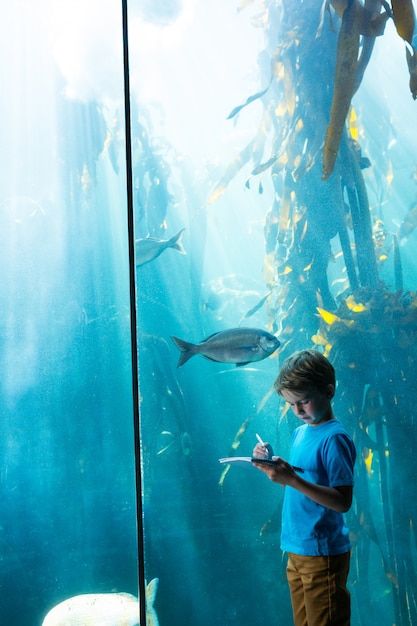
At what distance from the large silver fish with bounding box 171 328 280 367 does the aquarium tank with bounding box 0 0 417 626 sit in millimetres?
11

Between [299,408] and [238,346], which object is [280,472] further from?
[238,346]

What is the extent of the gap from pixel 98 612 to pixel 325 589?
9.49 ft

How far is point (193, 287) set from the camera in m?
6.28

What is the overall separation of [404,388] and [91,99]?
6.62 m

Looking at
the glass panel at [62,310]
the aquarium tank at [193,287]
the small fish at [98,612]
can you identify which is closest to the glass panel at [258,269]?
the aquarium tank at [193,287]

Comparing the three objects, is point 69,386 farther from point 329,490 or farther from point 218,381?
point 329,490

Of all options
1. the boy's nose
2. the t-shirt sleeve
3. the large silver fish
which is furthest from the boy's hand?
the large silver fish

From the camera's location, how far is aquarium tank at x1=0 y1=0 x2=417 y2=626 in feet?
10.0

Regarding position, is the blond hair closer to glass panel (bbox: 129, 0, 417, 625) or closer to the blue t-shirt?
the blue t-shirt

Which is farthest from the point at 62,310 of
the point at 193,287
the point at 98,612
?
the point at 98,612

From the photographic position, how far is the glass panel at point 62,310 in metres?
7.00

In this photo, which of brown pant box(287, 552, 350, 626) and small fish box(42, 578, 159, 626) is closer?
brown pant box(287, 552, 350, 626)

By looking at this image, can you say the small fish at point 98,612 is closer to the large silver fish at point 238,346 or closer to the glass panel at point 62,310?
the large silver fish at point 238,346

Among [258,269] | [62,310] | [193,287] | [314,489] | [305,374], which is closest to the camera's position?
[314,489]
